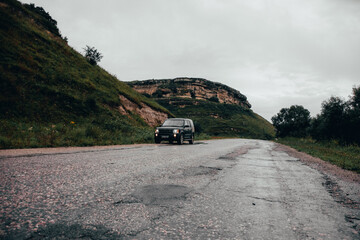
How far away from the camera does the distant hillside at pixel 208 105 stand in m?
67.3

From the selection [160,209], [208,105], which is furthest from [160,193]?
[208,105]

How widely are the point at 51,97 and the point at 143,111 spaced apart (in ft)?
43.6

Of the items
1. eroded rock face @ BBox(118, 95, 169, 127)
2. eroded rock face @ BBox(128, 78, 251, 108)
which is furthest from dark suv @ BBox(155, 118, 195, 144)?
eroded rock face @ BBox(128, 78, 251, 108)

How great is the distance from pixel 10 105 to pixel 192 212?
631 inches

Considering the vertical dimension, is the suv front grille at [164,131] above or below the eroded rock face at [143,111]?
below

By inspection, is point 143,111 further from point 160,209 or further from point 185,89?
point 185,89

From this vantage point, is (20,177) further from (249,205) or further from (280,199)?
(280,199)

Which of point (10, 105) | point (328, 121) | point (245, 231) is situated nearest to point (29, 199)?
point (245, 231)

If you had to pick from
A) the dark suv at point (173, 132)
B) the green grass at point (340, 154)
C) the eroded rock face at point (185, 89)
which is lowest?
the green grass at point (340, 154)

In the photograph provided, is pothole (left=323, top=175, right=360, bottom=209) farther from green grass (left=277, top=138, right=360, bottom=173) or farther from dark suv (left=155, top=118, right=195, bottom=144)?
dark suv (left=155, top=118, right=195, bottom=144)

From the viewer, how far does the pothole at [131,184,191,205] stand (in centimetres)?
253

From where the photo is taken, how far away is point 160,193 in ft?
9.27

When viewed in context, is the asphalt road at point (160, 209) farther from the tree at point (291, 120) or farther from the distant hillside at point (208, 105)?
the tree at point (291, 120)

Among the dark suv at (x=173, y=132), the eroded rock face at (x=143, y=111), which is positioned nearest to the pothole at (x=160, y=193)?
the dark suv at (x=173, y=132)
